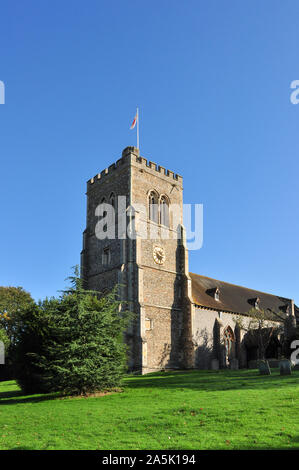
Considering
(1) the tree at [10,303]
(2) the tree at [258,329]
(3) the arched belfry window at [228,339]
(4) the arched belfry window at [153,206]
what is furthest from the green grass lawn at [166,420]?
(1) the tree at [10,303]

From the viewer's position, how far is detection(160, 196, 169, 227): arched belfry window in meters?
36.4

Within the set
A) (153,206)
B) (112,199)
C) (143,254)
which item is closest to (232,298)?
(153,206)

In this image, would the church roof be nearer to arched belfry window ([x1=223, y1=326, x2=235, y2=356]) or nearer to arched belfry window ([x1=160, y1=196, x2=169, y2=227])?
arched belfry window ([x1=223, y1=326, x2=235, y2=356])

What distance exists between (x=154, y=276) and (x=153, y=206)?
6.25 meters

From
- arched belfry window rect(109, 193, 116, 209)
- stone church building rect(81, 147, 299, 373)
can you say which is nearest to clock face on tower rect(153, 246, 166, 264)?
stone church building rect(81, 147, 299, 373)

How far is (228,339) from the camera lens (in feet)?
129

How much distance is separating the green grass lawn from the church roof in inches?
812

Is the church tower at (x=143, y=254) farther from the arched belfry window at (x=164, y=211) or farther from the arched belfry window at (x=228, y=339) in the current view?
the arched belfry window at (x=228, y=339)

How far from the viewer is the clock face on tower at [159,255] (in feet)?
112

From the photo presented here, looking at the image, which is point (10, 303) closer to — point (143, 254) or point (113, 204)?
point (113, 204)
